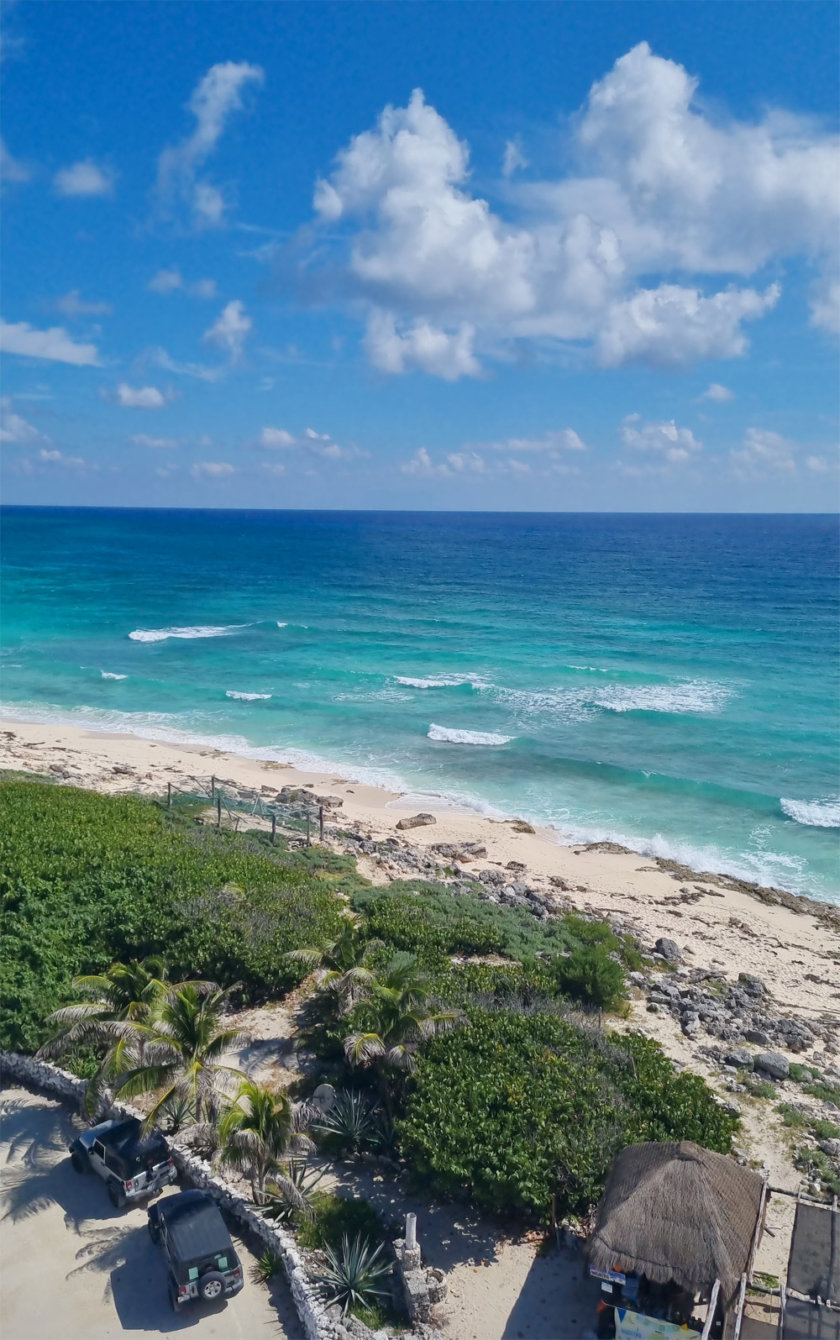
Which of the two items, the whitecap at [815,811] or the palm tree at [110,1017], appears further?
the whitecap at [815,811]

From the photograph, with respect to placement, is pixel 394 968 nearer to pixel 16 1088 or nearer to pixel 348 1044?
pixel 348 1044

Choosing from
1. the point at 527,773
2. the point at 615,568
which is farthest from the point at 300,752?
the point at 615,568

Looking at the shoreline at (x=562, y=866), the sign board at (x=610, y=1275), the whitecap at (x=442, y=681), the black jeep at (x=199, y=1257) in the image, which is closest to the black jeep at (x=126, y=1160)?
the black jeep at (x=199, y=1257)

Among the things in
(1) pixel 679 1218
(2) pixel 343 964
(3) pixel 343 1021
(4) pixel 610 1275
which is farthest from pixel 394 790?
(4) pixel 610 1275

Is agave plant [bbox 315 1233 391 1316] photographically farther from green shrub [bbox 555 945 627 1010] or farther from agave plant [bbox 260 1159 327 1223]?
green shrub [bbox 555 945 627 1010]

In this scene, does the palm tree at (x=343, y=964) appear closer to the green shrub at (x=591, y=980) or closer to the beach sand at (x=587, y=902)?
the beach sand at (x=587, y=902)

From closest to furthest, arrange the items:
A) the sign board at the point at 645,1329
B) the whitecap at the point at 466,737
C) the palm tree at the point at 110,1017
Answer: the sign board at the point at 645,1329
the palm tree at the point at 110,1017
the whitecap at the point at 466,737
